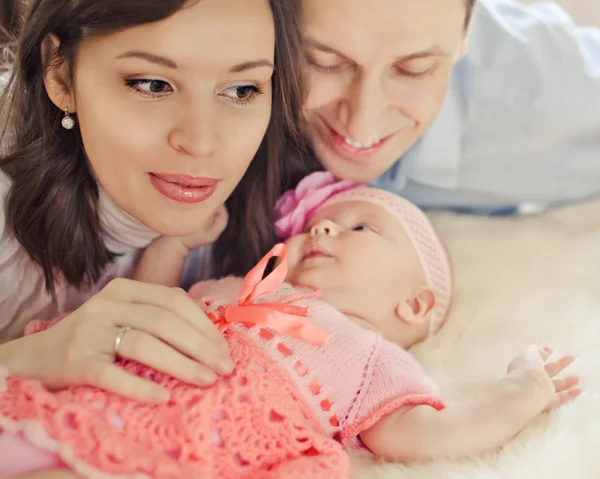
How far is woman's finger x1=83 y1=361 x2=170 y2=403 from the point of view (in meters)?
0.98

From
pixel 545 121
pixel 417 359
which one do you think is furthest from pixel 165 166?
pixel 545 121

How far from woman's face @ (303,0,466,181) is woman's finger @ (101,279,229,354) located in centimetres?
58

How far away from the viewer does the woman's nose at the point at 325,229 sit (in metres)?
1.40

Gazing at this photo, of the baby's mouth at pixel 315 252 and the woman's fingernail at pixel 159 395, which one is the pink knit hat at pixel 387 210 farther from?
the woman's fingernail at pixel 159 395

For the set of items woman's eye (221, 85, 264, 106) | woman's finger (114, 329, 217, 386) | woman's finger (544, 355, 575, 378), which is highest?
woman's eye (221, 85, 264, 106)

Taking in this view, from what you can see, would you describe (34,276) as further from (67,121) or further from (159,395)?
(159,395)

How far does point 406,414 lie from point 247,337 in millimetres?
302

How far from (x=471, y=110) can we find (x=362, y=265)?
Answer: 0.64m

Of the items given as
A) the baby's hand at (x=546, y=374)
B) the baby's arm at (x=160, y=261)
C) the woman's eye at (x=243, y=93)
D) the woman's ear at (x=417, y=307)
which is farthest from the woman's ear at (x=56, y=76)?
the baby's hand at (x=546, y=374)

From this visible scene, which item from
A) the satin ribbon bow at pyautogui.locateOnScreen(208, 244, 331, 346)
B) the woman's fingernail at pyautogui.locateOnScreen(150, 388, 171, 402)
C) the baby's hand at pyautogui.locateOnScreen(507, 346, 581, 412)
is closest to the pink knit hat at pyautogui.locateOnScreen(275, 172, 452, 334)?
the baby's hand at pyautogui.locateOnScreen(507, 346, 581, 412)

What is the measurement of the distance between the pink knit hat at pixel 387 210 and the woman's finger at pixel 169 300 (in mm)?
512

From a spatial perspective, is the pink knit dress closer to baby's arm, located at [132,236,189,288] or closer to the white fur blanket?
the white fur blanket

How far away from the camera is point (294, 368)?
A: 112 centimetres

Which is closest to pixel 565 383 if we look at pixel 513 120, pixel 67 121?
pixel 513 120
